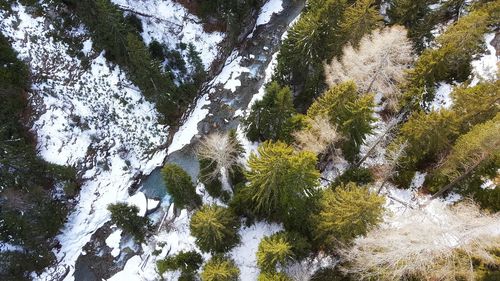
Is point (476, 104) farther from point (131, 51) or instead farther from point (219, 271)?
point (131, 51)

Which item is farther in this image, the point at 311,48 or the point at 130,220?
the point at 130,220

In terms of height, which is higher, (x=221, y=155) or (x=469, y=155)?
(x=221, y=155)

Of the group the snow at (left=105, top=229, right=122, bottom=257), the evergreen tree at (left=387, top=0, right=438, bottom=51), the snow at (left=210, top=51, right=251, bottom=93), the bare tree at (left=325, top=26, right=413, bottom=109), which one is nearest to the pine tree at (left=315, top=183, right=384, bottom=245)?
the bare tree at (left=325, top=26, right=413, bottom=109)

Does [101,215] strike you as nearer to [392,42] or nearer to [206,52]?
[206,52]

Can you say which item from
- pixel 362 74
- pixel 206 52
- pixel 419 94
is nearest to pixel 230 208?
pixel 362 74

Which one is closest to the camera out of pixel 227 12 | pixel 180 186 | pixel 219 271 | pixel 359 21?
pixel 219 271

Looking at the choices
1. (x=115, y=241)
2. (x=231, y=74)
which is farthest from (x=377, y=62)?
(x=115, y=241)

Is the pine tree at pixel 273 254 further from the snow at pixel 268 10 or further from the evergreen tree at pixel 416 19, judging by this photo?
the snow at pixel 268 10
